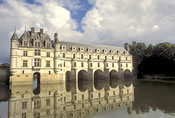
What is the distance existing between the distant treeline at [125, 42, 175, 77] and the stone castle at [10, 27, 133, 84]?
1421cm

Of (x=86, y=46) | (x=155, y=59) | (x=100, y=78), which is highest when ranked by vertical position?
(x=86, y=46)

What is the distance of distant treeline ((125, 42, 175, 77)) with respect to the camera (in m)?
42.7

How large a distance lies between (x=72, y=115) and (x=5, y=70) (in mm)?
25229

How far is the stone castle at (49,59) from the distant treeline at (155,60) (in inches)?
559

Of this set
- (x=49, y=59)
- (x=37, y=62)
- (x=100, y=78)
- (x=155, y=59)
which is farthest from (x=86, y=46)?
(x=155, y=59)

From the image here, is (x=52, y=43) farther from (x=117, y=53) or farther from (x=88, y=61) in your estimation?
(x=117, y=53)

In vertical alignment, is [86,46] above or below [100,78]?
above

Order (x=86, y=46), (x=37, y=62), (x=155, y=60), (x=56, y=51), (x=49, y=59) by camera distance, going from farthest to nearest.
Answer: (x=155, y=60), (x=86, y=46), (x=56, y=51), (x=49, y=59), (x=37, y=62)

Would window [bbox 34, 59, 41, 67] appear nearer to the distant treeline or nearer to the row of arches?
the row of arches

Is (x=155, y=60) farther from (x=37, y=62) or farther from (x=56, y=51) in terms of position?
(x=37, y=62)

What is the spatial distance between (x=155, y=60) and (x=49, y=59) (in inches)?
1296

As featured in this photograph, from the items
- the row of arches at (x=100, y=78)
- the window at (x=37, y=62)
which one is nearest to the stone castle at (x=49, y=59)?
the window at (x=37, y=62)

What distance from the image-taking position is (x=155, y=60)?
4641cm

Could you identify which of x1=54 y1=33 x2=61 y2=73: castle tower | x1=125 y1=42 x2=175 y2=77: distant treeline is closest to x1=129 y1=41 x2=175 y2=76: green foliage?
x1=125 y1=42 x2=175 y2=77: distant treeline
